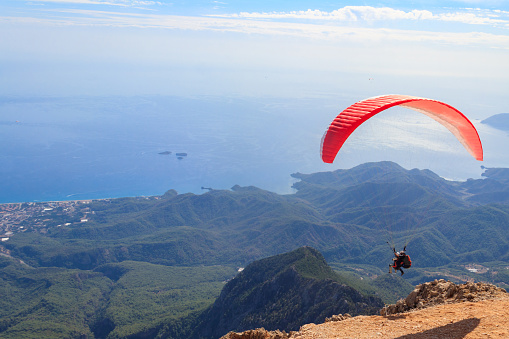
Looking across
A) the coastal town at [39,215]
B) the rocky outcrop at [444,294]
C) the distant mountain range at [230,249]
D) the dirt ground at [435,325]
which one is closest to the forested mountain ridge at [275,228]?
the distant mountain range at [230,249]

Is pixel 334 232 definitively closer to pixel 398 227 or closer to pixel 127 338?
pixel 398 227

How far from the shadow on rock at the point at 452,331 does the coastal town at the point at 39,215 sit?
491ft

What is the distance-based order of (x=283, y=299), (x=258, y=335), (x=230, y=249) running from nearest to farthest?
1. (x=258, y=335)
2. (x=283, y=299)
3. (x=230, y=249)

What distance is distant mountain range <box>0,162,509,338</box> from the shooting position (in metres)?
74.7

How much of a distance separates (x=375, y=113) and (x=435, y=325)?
1032 cm

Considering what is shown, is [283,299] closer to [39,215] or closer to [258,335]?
[258,335]

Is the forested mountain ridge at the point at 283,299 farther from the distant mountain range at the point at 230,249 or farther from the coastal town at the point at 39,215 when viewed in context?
the coastal town at the point at 39,215

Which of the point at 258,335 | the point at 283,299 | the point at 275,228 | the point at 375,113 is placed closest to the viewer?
the point at 375,113

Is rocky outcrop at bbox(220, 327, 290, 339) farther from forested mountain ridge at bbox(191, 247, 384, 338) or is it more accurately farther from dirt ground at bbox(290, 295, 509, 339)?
forested mountain ridge at bbox(191, 247, 384, 338)

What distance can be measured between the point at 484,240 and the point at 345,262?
4266cm

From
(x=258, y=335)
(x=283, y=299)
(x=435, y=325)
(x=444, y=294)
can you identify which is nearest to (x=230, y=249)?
(x=283, y=299)

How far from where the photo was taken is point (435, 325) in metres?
16.1

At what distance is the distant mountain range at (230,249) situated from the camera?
74.7m

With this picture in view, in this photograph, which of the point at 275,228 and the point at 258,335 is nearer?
the point at 258,335
